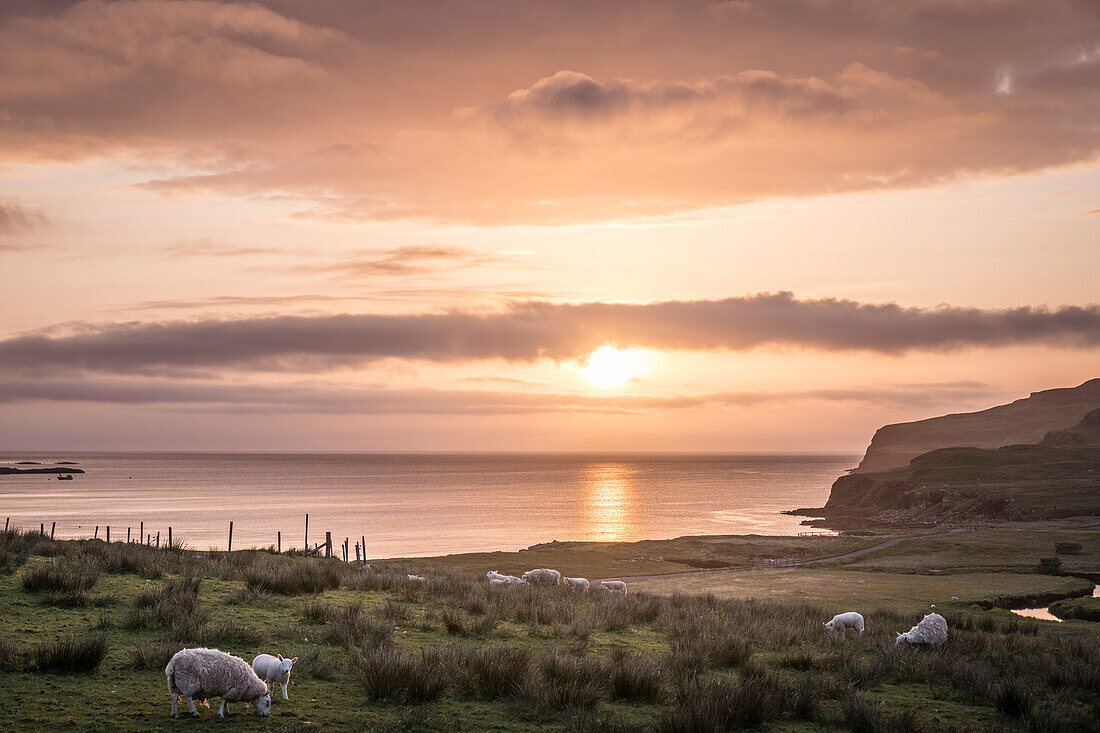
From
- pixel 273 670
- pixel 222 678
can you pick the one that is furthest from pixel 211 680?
pixel 273 670

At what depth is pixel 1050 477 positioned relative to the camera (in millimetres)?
146875

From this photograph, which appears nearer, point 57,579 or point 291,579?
point 57,579

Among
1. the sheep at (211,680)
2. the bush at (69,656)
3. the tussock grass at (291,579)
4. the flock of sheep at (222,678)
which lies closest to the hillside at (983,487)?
the tussock grass at (291,579)

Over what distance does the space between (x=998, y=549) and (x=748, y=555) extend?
23988 mm

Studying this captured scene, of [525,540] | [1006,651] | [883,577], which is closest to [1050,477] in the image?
[525,540]

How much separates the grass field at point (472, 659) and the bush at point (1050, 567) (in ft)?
156

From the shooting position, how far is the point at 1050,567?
58.7m

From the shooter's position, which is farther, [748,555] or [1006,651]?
[748,555]

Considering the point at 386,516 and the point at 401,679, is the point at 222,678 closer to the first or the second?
the point at 401,679

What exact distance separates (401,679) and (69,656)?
4.22 metres

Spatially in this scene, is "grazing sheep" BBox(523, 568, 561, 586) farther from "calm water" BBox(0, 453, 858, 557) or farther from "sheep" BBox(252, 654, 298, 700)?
"calm water" BBox(0, 453, 858, 557)

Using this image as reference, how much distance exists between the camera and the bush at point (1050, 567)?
191 feet

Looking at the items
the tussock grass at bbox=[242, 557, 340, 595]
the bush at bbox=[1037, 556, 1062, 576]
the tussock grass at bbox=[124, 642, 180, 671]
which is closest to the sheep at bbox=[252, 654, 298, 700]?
the tussock grass at bbox=[124, 642, 180, 671]

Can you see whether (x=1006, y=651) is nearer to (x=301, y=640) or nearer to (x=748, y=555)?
(x=301, y=640)
